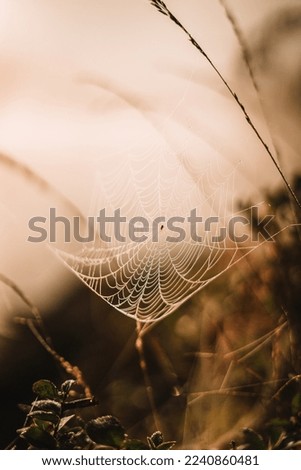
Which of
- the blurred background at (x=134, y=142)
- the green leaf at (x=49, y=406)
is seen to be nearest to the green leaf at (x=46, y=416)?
the green leaf at (x=49, y=406)

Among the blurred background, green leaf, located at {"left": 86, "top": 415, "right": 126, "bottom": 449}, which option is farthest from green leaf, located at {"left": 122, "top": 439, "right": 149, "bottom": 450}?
the blurred background

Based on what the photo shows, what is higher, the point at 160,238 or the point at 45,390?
the point at 160,238

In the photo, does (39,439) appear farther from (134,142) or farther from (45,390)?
(134,142)

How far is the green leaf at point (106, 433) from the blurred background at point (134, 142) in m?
0.39

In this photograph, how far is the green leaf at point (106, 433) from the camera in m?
A: 0.49

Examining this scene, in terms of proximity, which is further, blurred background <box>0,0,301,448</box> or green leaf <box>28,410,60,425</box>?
blurred background <box>0,0,301,448</box>

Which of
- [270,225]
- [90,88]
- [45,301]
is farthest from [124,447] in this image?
[90,88]

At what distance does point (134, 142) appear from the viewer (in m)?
1.09

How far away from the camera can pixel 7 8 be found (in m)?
1.14

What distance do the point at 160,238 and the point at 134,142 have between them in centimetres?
21

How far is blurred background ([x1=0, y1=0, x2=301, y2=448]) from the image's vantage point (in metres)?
0.93

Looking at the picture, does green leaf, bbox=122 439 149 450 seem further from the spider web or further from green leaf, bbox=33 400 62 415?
the spider web

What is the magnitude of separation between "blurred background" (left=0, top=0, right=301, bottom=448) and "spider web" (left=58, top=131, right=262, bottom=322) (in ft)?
0.07

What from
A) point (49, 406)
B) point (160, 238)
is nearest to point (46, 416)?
point (49, 406)
